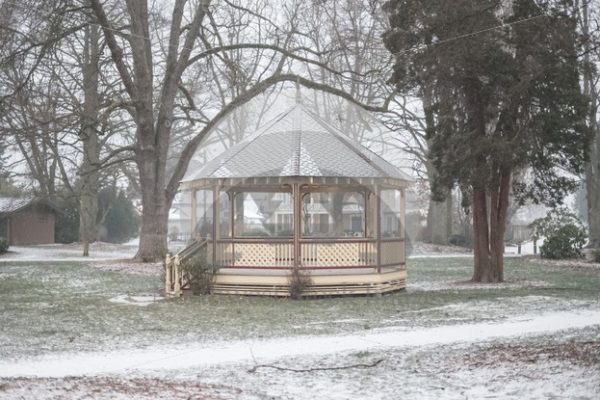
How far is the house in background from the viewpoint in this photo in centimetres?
5393

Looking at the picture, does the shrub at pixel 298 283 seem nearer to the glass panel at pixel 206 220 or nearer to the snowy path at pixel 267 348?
the glass panel at pixel 206 220

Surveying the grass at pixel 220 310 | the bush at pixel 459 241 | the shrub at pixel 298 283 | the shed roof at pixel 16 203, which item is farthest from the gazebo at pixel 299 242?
the shed roof at pixel 16 203

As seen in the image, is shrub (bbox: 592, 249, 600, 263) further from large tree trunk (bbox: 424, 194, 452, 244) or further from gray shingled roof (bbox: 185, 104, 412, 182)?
large tree trunk (bbox: 424, 194, 452, 244)

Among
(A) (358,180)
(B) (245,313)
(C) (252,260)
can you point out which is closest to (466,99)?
(A) (358,180)

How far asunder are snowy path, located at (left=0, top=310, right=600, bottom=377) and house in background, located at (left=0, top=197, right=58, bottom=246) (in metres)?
44.8

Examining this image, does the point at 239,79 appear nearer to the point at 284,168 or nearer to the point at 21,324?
the point at 284,168

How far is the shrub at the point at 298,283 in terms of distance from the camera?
18719 millimetres

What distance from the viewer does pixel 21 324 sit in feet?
46.0

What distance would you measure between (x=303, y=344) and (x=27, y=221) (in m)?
48.1

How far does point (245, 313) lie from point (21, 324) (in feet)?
14.3

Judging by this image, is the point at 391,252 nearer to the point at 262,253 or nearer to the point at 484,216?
the point at 262,253

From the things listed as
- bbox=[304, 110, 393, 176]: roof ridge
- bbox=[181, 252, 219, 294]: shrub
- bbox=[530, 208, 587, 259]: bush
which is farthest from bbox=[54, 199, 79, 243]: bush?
bbox=[181, 252, 219, 294]: shrub

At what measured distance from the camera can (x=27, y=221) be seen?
55.4 metres

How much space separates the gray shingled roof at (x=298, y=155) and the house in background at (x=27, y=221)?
3607 cm
